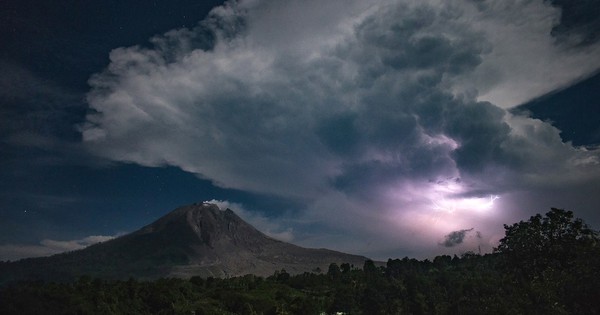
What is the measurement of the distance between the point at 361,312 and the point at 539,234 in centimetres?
9126

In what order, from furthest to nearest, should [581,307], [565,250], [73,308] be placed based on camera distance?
[73,308] < [565,250] < [581,307]

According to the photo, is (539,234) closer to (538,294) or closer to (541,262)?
(541,262)

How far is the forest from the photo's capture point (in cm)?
3969

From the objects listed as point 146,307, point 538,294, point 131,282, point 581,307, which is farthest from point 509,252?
point 131,282

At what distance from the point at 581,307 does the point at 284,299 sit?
431 ft

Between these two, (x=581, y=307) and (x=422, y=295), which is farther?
(x=422, y=295)

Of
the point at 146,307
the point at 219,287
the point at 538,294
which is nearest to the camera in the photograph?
the point at 538,294

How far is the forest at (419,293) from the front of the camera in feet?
130

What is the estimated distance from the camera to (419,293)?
159 meters

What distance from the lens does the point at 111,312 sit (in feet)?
377

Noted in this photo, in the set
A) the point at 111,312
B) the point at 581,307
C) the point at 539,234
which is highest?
the point at 539,234

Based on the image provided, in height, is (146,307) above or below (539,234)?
below

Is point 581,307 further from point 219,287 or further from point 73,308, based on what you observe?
point 219,287

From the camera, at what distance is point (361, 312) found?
453 ft
